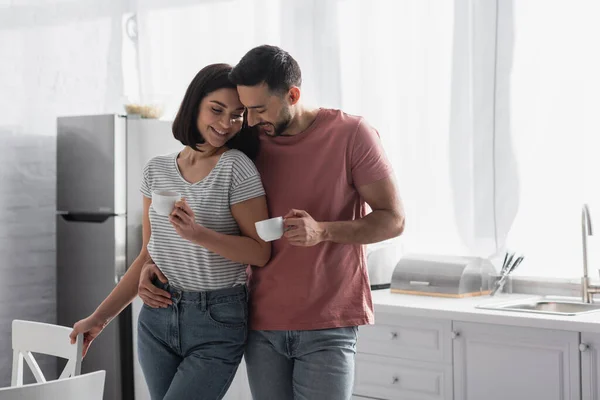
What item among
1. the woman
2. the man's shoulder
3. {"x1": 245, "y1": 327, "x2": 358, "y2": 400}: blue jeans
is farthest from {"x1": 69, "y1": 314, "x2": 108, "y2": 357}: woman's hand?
the man's shoulder

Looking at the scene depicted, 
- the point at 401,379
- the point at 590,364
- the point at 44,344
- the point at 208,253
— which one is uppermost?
the point at 208,253

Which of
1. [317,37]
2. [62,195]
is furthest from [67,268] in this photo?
[317,37]

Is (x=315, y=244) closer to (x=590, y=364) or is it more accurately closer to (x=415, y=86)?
(x=590, y=364)

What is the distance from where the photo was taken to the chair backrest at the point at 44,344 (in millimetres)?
2323

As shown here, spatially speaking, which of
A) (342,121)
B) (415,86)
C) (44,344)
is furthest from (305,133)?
(415,86)

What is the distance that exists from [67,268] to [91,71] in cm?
110

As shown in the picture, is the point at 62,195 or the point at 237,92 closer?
the point at 237,92

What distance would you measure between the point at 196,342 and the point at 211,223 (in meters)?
0.28

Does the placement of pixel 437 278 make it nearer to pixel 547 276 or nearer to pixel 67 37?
pixel 547 276

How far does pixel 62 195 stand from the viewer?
4.24m

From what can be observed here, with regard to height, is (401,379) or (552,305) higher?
(552,305)

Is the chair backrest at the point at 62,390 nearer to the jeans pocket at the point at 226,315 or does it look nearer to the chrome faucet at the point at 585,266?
the jeans pocket at the point at 226,315

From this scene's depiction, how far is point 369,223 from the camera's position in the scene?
1970 mm

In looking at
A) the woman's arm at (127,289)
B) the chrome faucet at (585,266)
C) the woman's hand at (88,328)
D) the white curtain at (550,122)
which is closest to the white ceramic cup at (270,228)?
the woman's arm at (127,289)
